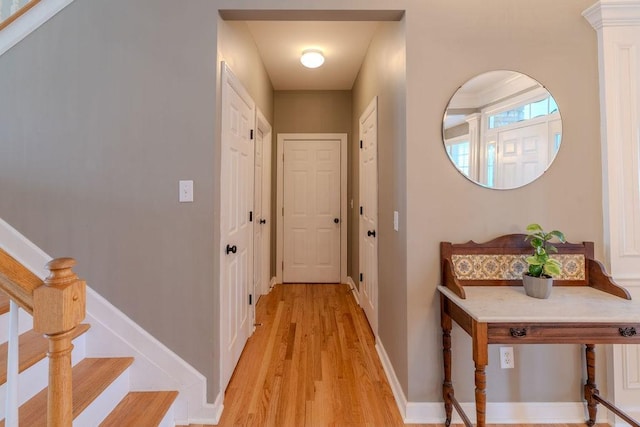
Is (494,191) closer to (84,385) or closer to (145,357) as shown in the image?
(145,357)

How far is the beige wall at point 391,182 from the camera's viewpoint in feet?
6.00

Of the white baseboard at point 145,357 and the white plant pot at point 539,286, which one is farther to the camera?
the white baseboard at point 145,357

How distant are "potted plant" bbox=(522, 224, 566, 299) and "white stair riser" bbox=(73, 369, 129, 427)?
2119 millimetres

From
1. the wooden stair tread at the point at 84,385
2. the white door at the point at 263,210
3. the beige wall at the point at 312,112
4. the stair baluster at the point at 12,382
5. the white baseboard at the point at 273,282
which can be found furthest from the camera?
the beige wall at the point at 312,112

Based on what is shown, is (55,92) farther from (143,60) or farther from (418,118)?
(418,118)

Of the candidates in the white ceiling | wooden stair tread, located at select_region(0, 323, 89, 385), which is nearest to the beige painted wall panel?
the white ceiling

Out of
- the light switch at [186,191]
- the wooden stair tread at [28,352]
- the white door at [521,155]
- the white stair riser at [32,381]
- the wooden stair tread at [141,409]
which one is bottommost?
the wooden stair tread at [141,409]

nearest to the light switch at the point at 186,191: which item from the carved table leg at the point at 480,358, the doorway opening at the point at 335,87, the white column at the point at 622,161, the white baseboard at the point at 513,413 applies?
the doorway opening at the point at 335,87

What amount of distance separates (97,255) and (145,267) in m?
0.27

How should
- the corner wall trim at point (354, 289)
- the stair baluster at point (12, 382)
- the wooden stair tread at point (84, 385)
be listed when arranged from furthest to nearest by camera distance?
1. the corner wall trim at point (354, 289)
2. the wooden stair tread at point (84, 385)
3. the stair baluster at point (12, 382)

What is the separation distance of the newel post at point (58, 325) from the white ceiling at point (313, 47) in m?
2.47

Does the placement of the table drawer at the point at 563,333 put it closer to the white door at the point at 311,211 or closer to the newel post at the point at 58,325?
the newel post at the point at 58,325

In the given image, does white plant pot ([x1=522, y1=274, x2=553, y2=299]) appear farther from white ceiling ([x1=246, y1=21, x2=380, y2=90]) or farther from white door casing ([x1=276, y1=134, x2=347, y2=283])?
white door casing ([x1=276, y1=134, x2=347, y2=283])

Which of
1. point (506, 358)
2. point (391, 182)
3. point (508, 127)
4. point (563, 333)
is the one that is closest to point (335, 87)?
point (391, 182)
